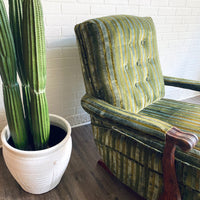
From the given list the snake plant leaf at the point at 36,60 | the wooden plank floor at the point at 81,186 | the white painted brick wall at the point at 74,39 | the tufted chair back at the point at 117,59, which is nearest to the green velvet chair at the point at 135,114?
the tufted chair back at the point at 117,59

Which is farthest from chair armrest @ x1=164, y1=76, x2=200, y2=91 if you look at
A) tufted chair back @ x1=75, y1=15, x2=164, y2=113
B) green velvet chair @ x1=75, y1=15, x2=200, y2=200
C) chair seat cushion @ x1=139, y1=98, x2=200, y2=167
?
tufted chair back @ x1=75, y1=15, x2=164, y2=113

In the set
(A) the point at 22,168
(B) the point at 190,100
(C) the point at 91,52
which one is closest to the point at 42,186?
(A) the point at 22,168

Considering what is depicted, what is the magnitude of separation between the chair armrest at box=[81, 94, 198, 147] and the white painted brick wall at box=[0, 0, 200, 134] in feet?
1.81

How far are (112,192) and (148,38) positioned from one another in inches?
42.2

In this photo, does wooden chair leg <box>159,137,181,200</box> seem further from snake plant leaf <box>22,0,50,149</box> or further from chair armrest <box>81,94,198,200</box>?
snake plant leaf <box>22,0,50,149</box>

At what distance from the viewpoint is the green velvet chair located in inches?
32.0

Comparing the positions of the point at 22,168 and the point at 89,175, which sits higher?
the point at 22,168

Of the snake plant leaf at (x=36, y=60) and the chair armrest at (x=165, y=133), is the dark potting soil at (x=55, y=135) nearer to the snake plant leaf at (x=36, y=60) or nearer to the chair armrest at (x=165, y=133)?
the snake plant leaf at (x=36, y=60)

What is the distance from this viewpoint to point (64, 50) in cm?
146

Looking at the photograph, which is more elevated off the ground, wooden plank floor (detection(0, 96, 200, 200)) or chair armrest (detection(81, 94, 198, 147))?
Result: chair armrest (detection(81, 94, 198, 147))

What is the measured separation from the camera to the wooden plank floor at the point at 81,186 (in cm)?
112

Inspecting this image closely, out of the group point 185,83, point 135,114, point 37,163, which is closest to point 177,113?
point 185,83

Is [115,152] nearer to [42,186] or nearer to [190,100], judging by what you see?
[42,186]

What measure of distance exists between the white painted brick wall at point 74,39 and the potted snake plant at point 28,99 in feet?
1.60
